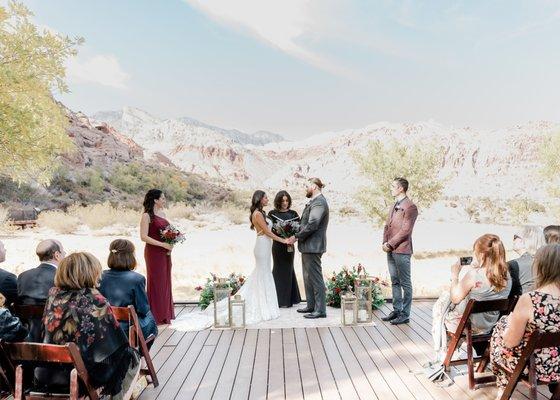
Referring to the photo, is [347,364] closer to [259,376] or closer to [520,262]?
[259,376]

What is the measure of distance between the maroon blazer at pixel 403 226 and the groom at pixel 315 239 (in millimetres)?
786

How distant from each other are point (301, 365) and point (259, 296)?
1885 millimetres

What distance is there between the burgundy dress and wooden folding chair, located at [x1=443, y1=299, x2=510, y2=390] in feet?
10.7

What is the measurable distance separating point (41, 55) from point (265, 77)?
24.4 metres

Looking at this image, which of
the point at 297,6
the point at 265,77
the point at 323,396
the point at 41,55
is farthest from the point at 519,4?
the point at 323,396

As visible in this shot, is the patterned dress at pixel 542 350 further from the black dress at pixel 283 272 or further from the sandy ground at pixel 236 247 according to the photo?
the sandy ground at pixel 236 247

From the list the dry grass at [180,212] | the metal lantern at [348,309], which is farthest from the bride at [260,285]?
the dry grass at [180,212]

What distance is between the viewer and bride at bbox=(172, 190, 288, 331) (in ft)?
20.2

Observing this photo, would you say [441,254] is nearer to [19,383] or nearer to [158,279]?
[158,279]

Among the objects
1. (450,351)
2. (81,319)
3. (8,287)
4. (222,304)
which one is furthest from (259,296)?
(81,319)

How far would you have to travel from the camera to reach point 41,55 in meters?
6.55

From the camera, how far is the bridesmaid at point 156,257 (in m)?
5.98

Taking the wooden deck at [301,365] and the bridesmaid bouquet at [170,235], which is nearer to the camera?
the wooden deck at [301,365]

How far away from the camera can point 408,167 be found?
18.7m
